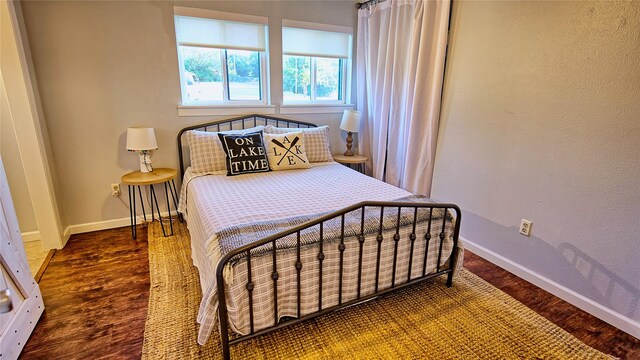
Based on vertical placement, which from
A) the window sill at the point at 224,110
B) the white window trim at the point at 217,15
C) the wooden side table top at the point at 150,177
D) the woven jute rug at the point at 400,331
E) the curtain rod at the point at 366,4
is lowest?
the woven jute rug at the point at 400,331

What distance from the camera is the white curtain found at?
8.92 feet

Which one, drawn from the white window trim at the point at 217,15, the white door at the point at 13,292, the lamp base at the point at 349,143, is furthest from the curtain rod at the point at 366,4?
the white door at the point at 13,292

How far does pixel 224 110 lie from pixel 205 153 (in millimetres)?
632

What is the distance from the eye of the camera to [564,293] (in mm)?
2064

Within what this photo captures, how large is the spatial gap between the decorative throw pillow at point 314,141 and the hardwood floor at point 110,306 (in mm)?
1576

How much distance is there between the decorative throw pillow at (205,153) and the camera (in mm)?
2779

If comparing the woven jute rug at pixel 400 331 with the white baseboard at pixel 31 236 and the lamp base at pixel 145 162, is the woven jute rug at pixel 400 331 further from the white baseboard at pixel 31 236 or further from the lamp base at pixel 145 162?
the white baseboard at pixel 31 236

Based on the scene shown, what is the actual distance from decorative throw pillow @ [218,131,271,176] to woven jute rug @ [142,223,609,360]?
1020mm

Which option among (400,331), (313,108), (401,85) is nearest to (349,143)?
(313,108)

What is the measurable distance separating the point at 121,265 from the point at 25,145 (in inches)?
45.1

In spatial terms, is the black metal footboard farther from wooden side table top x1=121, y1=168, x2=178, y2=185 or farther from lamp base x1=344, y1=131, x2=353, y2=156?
lamp base x1=344, y1=131, x2=353, y2=156

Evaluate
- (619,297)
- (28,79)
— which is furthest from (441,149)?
(28,79)

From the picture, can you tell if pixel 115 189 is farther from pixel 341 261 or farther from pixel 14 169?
pixel 341 261

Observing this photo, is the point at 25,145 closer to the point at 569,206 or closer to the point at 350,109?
the point at 350,109
